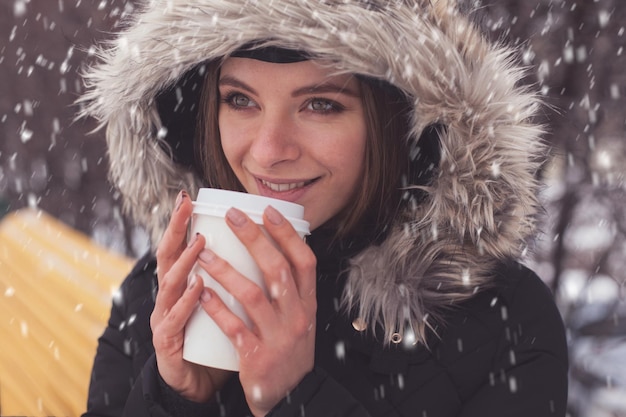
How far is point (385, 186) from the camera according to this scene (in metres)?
1.90

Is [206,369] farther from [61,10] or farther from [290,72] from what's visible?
[61,10]

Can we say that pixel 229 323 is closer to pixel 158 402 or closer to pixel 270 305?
pixel 270 305

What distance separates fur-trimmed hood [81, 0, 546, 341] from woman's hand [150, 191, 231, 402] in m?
0.48

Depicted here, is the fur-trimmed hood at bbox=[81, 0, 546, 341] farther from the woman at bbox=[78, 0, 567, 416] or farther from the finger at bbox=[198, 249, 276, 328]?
the finger at bbox=[198, 249, 276, 328]

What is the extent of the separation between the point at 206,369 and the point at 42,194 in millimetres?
4496

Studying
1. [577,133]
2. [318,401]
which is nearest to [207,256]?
[318,401]

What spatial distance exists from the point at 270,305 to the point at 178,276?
208mm

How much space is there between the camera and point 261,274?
1.43 meters

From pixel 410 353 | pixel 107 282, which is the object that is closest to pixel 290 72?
pixel 410 353

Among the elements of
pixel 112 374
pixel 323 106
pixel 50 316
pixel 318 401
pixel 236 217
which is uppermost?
pixel 323 106

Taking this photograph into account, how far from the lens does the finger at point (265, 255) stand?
1.37 metres

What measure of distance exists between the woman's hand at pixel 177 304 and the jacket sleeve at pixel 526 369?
70 centimetres

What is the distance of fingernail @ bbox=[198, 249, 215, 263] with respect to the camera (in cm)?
139

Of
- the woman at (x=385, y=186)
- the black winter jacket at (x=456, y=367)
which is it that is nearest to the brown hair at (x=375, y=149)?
the woman at (x=385, y=186)
